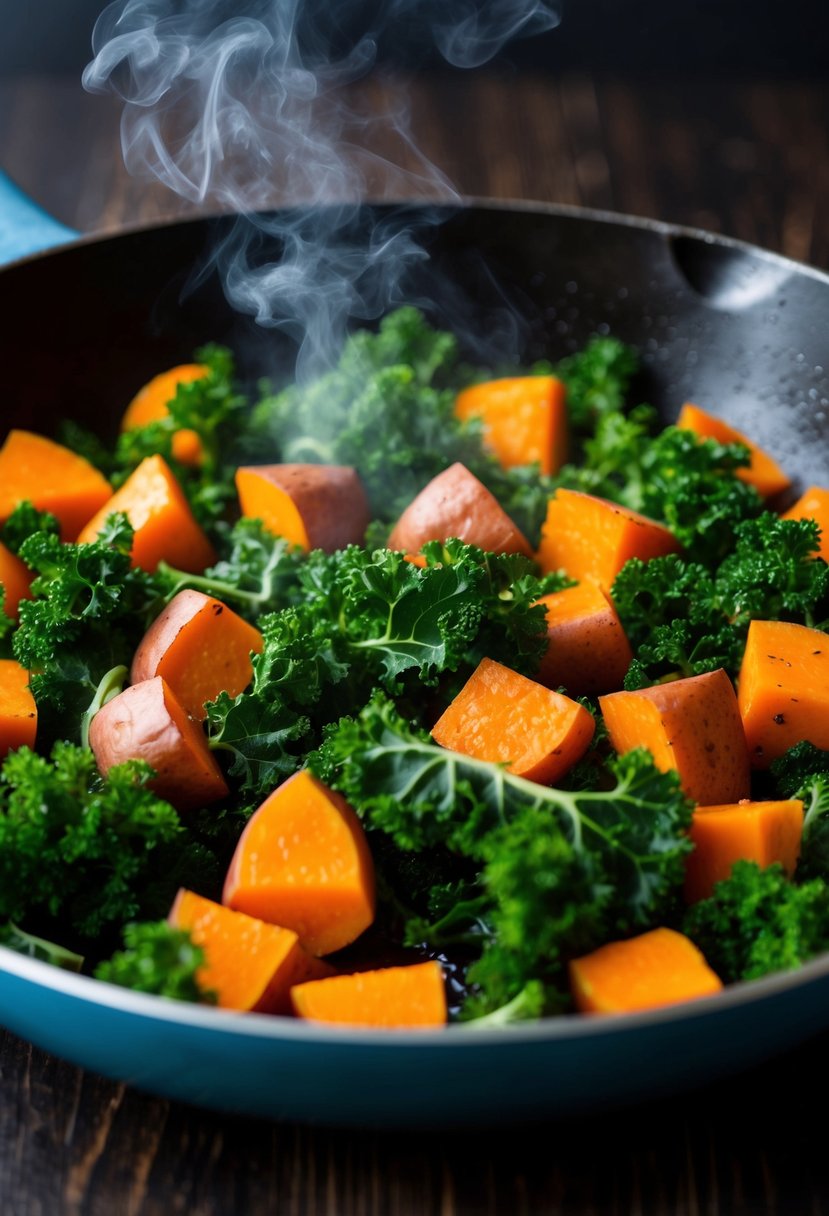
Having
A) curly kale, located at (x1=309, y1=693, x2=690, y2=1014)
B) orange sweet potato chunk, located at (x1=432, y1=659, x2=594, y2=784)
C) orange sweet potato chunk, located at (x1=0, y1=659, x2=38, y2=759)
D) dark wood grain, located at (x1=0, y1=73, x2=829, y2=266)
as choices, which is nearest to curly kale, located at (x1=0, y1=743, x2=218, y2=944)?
orange sweet potato chunk, located at (x1=0, y1=659, x2=38, y2=759)

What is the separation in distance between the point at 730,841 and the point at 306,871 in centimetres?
74

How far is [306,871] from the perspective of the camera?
2.14 meters

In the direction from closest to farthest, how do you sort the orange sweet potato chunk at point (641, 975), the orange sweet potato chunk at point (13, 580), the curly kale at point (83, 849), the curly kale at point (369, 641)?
the orange sweet potato chunk at point (641, 975) → the curly kale at point (83, 849) → the curly kale at point (369, 641) → the orange sweet potato chunk at point (13, 580)

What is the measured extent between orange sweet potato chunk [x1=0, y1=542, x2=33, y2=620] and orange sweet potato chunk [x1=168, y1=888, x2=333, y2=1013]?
1.10 m

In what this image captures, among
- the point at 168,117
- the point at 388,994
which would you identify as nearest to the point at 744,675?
the point at 388,994

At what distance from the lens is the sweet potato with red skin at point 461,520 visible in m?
2.88

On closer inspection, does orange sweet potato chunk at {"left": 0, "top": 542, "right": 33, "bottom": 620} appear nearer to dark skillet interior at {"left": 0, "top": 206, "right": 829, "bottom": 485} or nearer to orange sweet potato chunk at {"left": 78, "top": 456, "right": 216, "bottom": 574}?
orange sweet potato chunk at {"left": 78, "top": 456, "right": 216, "bottom": 574}

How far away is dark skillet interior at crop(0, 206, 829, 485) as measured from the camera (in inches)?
138

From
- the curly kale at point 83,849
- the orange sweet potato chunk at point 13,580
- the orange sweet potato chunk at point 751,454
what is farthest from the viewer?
the orange sweet potato chunk at point 751,454

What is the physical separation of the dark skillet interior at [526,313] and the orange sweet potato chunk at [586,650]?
3.38 ft

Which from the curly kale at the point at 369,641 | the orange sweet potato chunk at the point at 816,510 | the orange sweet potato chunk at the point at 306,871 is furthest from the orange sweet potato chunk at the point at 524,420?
the orange sweet potato chunk at the point at 306,871

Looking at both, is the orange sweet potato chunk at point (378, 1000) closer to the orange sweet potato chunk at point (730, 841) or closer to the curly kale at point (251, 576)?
the orange sweet potato chunk at point (730, 841)

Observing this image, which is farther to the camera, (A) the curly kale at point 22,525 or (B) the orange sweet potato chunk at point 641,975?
(A) the curly kale at point 22,525

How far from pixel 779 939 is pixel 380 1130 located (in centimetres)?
72
